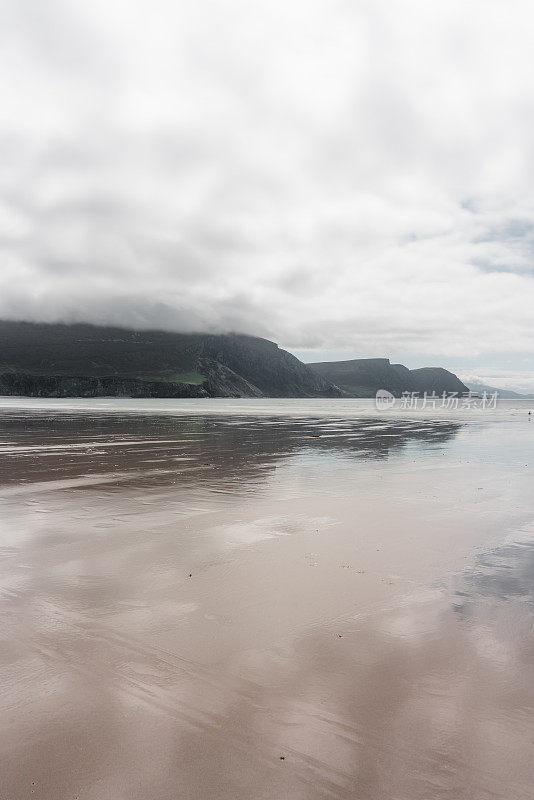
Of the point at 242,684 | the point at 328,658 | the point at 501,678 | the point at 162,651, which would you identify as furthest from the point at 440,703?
the point at 162,651

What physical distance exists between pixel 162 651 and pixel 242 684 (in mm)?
1065

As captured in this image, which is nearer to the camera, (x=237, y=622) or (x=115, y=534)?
(x=237, y=622)

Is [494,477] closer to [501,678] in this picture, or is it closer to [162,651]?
[501,678]

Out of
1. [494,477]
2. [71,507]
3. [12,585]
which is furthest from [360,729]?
[494,477]

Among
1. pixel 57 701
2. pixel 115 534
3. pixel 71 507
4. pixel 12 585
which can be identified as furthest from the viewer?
pixel 71 507

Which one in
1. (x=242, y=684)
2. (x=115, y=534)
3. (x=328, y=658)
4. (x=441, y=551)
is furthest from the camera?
(x=115, y=534)

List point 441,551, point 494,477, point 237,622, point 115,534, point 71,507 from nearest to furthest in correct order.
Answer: point 237,622
point 441,551
point 115,534
point 71,507
point 494,477

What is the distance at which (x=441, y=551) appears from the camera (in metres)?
8.95

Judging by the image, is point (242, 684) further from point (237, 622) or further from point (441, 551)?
point (441, 551)

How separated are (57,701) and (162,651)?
46.5 inches

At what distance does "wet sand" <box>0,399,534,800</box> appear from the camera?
3666 millimetres

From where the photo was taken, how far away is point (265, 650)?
5371mm

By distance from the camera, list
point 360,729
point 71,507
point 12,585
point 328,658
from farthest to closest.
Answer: point 71,507
point 12,585
point 328,658
point 360,729

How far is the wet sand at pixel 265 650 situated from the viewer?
367 centimetres
